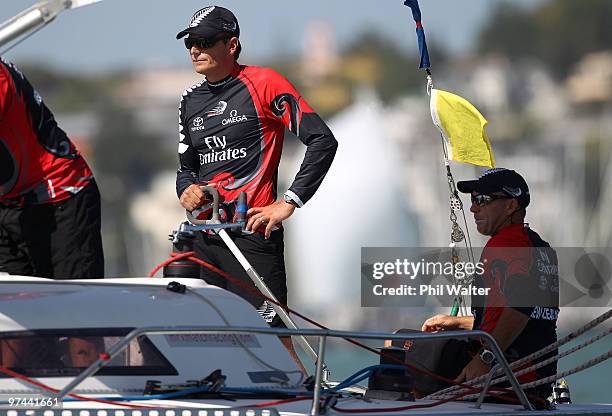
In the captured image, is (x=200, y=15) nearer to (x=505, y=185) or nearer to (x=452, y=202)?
(x=452, y=202)

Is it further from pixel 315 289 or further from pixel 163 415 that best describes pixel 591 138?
pixel 163 415

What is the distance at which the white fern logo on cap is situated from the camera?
669cm

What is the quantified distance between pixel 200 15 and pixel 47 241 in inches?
47.5

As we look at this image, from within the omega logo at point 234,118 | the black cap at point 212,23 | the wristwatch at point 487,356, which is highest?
the black cap at point 212,23

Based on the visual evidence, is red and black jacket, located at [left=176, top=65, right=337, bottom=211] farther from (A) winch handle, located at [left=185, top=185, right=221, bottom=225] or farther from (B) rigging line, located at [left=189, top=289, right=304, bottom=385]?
(B) rigging line, located at [left=189, top=289, right=304, bottom=385]

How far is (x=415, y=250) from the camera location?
7.31 m

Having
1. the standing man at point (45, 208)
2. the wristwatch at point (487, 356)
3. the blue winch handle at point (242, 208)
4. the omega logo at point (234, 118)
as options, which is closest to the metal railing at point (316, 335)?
the wristwatch at point (487, 356)

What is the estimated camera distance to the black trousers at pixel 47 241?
21.6 feet

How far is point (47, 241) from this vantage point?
6598 millimetres

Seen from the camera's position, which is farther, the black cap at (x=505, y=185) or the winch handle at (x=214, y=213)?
the winch handle at (x=214, y=213)

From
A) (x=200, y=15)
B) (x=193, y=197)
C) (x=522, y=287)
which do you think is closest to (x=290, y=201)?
(x=193, y=197)

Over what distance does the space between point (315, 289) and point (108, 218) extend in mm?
16435

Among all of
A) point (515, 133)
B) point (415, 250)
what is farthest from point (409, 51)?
point (415, 250)

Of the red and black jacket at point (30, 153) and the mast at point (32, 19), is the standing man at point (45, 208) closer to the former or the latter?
the red and black jacket at point (30, 153)
